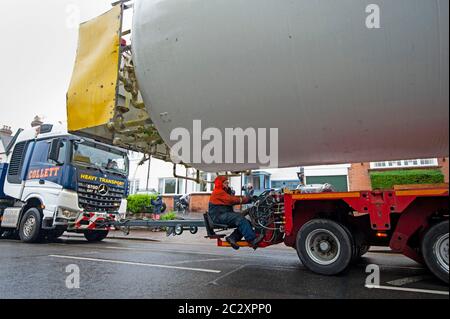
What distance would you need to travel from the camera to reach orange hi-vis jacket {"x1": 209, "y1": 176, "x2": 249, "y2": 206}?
4.87m

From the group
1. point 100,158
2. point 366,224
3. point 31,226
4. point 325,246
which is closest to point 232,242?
point 325,246

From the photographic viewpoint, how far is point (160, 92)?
3756 mm

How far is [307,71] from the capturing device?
118 inches

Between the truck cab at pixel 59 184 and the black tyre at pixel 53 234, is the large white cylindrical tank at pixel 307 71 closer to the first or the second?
the truck cab at pixel 59 184

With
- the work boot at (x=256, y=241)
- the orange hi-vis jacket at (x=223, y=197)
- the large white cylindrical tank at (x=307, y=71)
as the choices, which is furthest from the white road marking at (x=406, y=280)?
the orange hi-vis jacket at (x=223, y=197)

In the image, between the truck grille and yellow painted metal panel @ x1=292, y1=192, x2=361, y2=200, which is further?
the truck grille

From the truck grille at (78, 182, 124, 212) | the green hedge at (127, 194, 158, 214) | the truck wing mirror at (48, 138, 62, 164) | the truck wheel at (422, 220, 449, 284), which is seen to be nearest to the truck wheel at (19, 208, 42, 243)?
the truck grille at (78, 182, 124, 212)

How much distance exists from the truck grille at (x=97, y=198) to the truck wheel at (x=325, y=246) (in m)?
6.04

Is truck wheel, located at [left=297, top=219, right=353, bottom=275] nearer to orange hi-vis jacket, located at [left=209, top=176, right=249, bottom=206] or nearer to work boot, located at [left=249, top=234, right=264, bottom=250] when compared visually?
work boot, located at [left=249, top=234, right=264, bottom=250]

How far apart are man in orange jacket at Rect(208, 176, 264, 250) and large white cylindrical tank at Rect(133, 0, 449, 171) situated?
4.12 feet

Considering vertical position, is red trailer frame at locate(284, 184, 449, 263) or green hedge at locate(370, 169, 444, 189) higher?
green hedge at locate(370, 169, 444, 189)

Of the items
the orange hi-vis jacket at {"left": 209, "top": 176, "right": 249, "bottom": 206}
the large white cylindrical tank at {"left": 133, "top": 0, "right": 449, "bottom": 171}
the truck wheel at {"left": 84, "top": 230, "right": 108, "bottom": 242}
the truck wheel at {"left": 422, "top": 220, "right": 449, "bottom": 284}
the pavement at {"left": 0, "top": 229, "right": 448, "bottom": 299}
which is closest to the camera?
the large white cylindrical tank at {"left": 133, "top": 0, "right": 449, "bottom": 171}

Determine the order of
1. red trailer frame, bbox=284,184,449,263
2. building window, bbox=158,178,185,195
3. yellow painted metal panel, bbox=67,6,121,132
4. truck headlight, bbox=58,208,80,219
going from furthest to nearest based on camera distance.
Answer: building window, bbox=158,178,185,195, truck headlight, bbox=58,208,80,219, yellow painted metal panel, bbox=67,6,121,132, red trailer frame, bbox=284,184,449,263

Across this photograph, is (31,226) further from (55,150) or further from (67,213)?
(55,150)
